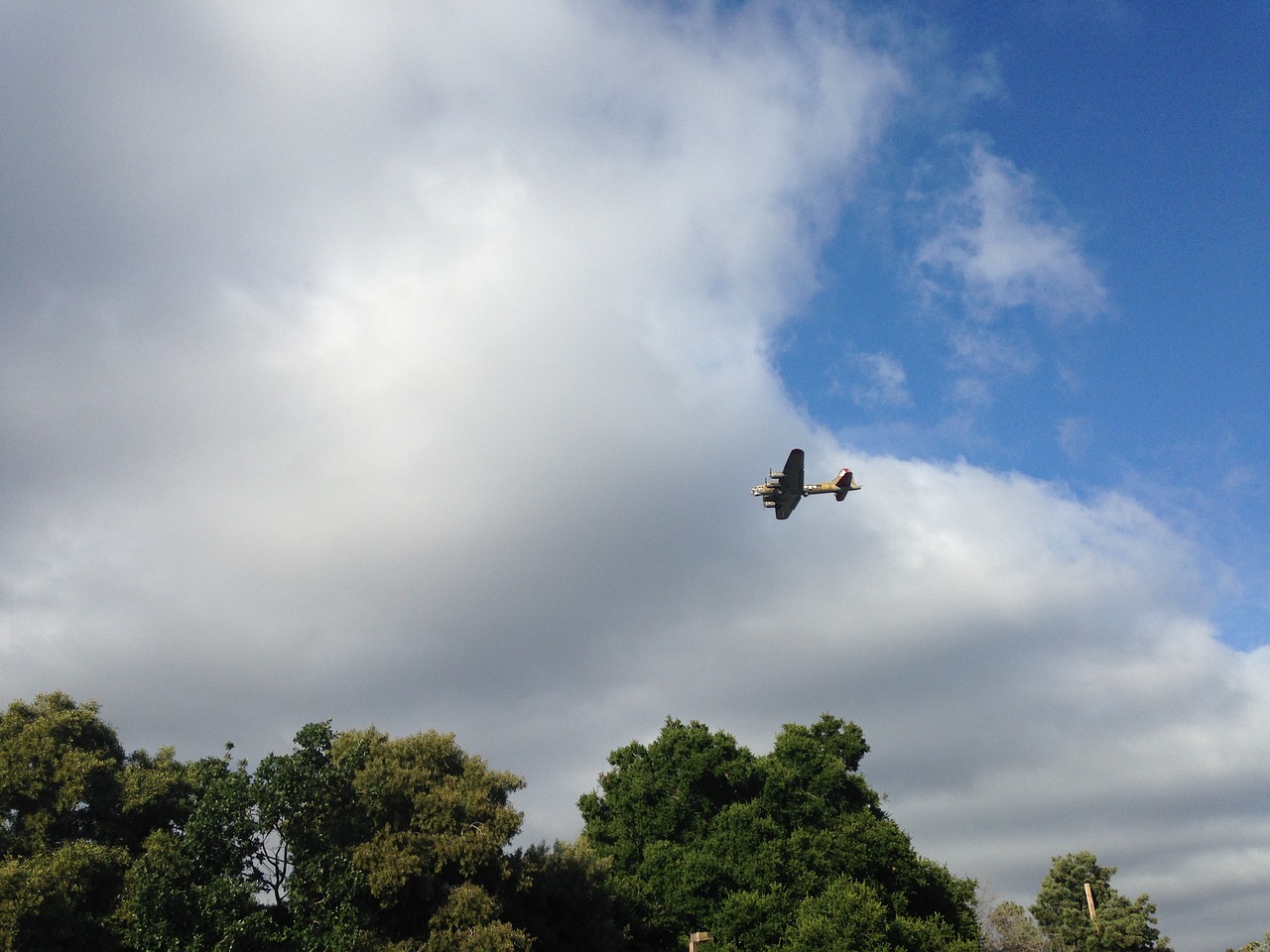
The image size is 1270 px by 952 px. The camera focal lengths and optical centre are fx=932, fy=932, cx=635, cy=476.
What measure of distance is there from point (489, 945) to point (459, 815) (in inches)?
A: 138

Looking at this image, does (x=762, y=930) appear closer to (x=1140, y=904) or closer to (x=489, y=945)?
(x=489, y=945)

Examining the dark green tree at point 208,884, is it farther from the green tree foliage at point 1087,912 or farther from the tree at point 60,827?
the green tree foliage at point 1087,912

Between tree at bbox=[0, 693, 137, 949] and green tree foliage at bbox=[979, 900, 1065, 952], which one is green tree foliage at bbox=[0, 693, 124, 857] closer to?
tree at bbox=[0, 693, 137, 949]

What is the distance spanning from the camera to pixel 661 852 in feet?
124

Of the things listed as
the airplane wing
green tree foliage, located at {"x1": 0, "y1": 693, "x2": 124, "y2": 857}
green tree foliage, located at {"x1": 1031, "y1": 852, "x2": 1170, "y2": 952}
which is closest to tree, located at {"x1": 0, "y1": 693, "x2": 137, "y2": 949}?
green tree foliage, located at {"x1": 0, "y1": 693, "x2": 124, "y2": 857}

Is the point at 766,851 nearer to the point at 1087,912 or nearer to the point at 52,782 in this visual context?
the point at 52,782

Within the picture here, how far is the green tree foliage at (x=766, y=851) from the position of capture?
110 feet

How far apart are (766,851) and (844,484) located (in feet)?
48.5

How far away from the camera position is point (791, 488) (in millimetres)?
32000

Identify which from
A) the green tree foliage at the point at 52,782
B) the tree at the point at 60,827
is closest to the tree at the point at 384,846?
the tree at the point at 60,827

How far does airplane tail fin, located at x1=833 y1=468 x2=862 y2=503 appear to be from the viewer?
113ft

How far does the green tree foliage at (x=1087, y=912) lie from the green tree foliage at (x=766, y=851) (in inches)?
848

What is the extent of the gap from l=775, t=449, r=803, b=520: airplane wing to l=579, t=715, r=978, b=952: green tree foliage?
12487 millimetres

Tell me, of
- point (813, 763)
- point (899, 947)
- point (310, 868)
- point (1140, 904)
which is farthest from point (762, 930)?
point (1140, 904)
